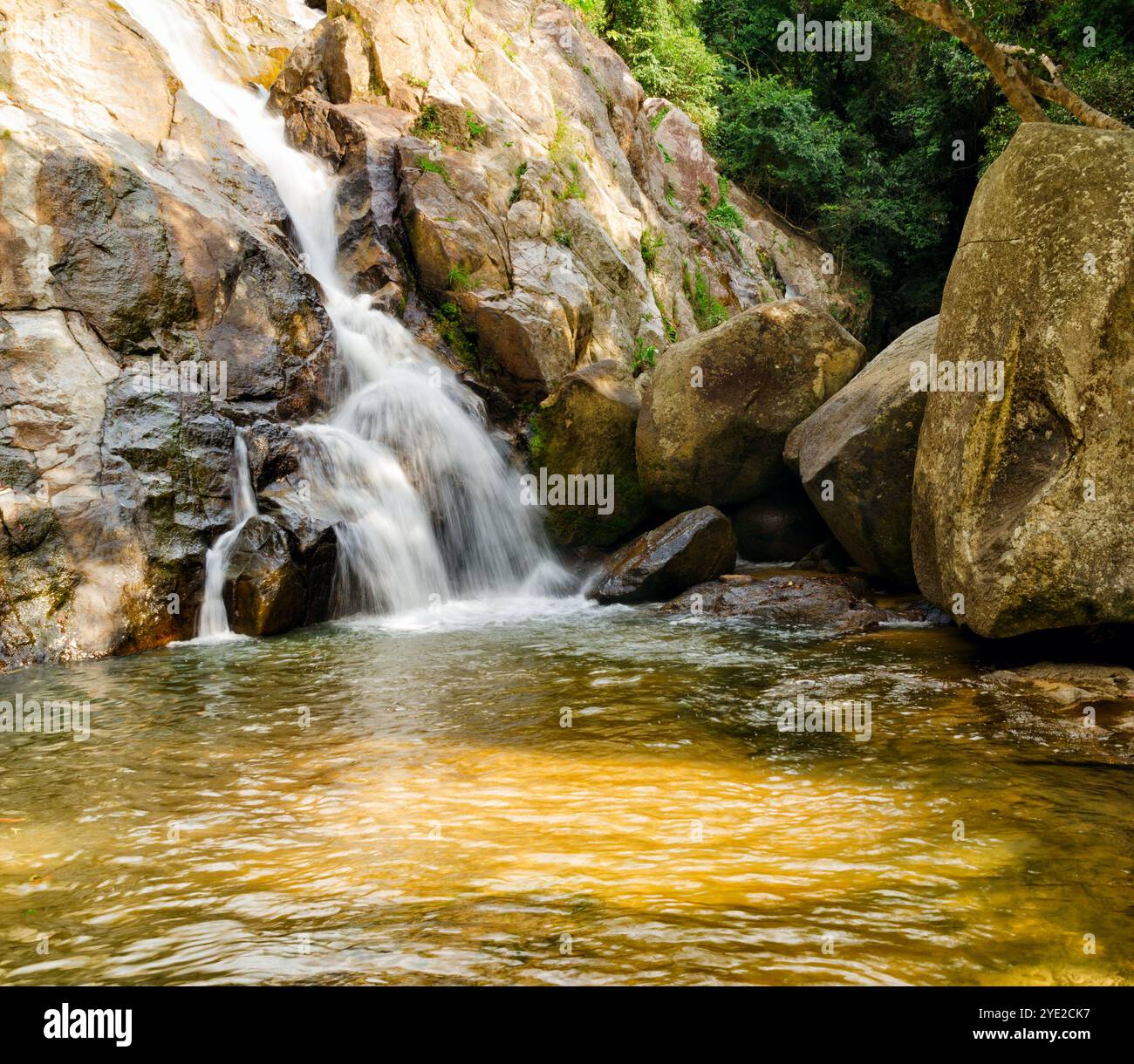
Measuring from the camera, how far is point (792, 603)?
1006 centimetres

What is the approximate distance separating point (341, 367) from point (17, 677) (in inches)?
239

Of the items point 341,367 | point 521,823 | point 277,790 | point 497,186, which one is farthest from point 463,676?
point 497,186

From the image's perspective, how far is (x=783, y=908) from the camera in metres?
3.29

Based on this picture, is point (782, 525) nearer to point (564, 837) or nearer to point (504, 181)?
point (504, 181)

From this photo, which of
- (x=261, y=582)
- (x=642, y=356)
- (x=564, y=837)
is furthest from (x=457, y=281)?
(x=564, y=837)

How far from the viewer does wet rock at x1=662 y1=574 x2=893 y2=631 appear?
941 centimetres

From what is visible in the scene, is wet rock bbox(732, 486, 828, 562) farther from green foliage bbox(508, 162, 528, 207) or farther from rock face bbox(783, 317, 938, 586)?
green foliage bbox(508, 162, 528, 207)

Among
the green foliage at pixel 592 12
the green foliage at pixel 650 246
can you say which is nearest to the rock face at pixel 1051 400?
the green foliage at pixel 650 246

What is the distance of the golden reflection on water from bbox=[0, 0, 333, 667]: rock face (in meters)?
2.31

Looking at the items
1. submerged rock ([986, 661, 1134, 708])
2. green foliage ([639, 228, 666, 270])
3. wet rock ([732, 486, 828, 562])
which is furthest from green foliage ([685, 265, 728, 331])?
submerged rock ([986, 661, 1134, 708])

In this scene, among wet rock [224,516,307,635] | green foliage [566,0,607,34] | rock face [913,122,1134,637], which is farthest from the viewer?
green foliage [566,0,607,34]

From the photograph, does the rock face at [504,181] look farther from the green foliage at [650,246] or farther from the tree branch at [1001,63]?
the tree branch at [1001,63]

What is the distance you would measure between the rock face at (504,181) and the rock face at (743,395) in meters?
2.69
